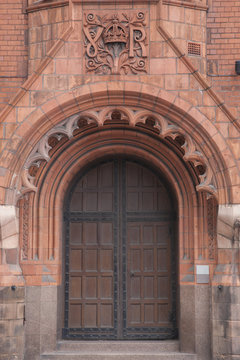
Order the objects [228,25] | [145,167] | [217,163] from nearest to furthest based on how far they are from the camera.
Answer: [217,163], [228,25], [145,167]

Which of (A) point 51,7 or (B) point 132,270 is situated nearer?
(A) point 51,7

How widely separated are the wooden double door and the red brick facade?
1.64ft

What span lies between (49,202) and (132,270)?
1.98 meters

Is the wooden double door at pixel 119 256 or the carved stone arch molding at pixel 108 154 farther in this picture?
the wooden double door at pixel 119 256

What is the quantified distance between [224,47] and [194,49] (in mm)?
652

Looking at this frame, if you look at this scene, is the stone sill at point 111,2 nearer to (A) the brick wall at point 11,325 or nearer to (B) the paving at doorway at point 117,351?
(A) the brick wall at point 11,325

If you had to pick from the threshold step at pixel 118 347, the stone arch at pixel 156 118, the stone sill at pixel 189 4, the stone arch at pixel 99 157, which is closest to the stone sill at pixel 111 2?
the stone sill at pixel 189 4

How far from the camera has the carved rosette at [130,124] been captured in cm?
1011

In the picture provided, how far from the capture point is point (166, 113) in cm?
1020

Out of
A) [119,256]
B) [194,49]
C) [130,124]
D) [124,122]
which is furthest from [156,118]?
[119,256]

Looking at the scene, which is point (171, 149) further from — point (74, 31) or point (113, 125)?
point (74, 31)

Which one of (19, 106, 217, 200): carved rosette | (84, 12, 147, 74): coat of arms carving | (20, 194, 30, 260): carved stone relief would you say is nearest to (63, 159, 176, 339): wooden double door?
(20, 194, 30, 260): carved stone relief

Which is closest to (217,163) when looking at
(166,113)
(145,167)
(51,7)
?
(166,113)

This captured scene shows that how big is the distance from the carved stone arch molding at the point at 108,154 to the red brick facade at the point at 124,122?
0.08 ft
